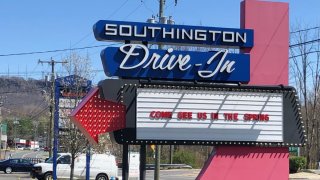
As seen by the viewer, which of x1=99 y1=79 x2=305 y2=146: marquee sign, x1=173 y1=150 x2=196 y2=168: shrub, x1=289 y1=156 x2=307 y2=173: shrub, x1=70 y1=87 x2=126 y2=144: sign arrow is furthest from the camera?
x1=173 y1=150 x2=196 y2=168: shrub

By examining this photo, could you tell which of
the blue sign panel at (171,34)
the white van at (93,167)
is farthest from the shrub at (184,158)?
the blue sign panel at (171,34)

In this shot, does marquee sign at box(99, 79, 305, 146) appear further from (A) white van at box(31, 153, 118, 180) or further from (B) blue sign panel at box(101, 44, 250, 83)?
(A) white van at box(31, 153, 118, 180)

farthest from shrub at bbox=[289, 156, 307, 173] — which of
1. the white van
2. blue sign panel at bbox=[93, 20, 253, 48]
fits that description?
blue sign panel at bbox=[93, 20, 253, 48]

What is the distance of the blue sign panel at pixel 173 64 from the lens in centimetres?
1295

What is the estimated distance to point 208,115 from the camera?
526 inches

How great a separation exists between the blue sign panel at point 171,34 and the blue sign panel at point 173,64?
0.24 m

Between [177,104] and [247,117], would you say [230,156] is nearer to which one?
[247,117]

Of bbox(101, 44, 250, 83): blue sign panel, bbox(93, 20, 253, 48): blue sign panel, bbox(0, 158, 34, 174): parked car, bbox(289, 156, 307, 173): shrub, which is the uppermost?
bbox(93, 20, 253, 48): blue sign panel

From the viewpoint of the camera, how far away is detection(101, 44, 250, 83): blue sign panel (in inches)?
510

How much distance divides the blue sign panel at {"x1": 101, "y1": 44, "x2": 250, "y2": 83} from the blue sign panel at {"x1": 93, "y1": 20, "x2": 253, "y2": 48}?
0.24 metres

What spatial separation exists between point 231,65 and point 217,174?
2.67 metres

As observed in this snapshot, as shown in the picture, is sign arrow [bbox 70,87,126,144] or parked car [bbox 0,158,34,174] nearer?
A: sign arrow [bbox 70,87,126,144]

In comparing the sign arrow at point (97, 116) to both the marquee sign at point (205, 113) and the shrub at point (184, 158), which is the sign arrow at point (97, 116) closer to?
the marquee sign at point (205, 113)

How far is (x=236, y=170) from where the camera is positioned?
1359 centimetres
